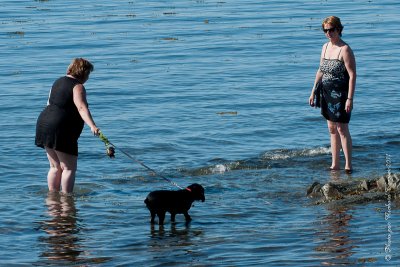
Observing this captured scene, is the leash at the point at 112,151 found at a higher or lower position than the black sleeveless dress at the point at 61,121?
lower

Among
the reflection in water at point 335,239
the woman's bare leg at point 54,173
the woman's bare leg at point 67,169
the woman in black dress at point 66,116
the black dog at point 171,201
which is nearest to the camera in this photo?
the reflection in water at point 335,239

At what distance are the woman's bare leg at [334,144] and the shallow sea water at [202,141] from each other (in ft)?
0.55

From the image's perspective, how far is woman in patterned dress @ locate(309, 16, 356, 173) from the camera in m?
11.3

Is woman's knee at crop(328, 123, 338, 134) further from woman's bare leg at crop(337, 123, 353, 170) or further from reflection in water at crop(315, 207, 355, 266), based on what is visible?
reflection in water at crop(315, 207, 355, 266)

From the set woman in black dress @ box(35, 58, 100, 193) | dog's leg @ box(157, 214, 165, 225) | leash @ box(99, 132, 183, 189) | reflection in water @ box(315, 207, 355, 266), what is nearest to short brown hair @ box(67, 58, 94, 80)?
woman in black dress @ box(35, 58, 100, 193)

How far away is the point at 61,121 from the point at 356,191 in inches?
121

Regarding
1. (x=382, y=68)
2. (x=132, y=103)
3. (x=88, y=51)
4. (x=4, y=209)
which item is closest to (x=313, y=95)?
(x=4, y=209)

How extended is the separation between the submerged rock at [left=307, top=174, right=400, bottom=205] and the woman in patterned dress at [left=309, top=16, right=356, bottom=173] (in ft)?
3.15

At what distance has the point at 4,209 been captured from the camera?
10.6 meters

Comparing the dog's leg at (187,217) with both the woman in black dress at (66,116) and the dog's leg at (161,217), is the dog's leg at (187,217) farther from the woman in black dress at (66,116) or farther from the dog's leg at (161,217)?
the woman in black dress at (66,116)

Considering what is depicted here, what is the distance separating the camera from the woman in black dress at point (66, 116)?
10281mm

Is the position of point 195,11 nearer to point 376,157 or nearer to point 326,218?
point 376,157

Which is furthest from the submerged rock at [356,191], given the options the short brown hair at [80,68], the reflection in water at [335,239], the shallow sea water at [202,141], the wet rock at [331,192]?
the short brown hair at [80,68]

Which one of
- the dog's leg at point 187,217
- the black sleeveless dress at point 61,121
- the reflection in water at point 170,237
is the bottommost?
the reflection in water at point 170,237
